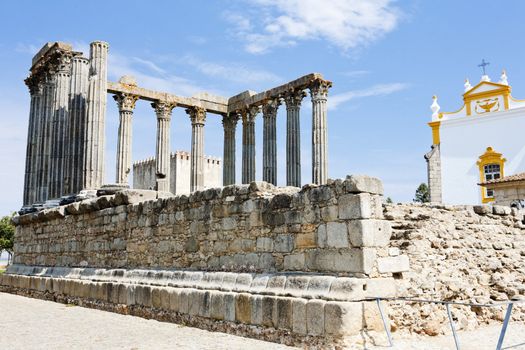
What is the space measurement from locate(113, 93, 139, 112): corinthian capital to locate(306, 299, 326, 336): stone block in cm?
1669

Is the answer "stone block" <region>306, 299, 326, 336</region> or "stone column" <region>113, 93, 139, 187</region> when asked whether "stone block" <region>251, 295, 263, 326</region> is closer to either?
"stone block" <region>306, 299, 326, 336</region>

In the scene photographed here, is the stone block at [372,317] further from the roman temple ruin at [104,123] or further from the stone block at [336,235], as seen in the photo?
the roman temple ruin at [104,123]

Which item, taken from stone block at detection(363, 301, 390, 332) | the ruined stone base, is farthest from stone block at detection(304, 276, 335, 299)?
stone block at detection(363, 301, 390, 332)

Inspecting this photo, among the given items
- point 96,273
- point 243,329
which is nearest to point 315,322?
point 243,329

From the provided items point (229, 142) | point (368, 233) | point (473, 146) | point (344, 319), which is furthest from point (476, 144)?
point (344, 319)

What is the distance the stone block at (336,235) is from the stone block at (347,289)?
42 centimetres

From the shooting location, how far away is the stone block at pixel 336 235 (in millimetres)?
6312

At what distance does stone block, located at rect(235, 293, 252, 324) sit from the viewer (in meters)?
7.12

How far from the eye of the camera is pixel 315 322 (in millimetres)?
6125

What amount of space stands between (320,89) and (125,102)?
771 centimetres

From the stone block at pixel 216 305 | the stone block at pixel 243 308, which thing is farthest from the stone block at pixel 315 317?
the stone block at pixel 216 305

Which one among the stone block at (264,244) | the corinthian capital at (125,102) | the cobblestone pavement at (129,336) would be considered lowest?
the cobblestone pavement at (129,336)

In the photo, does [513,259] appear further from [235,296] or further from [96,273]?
[96,273]

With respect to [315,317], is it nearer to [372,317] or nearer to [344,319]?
[344,319]
